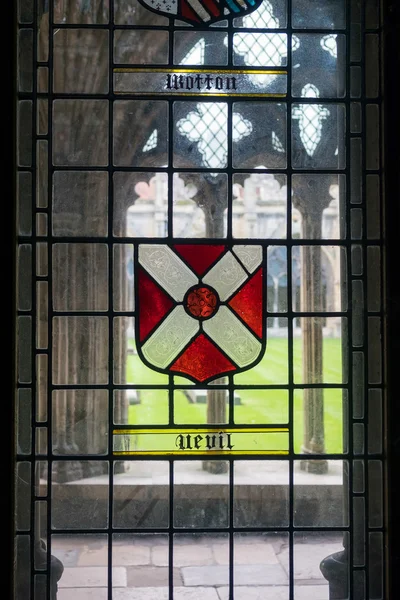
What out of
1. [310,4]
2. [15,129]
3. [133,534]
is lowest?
[133,534]

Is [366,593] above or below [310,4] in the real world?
below

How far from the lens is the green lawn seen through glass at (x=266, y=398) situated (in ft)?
7.74

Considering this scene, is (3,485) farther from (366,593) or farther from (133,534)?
(366,593)

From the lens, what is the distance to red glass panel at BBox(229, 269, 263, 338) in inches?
94.0

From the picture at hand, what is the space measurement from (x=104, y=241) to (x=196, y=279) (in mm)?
307

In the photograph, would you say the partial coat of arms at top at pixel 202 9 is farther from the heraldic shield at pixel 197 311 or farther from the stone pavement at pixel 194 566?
the stone pavement at pixel 194 566

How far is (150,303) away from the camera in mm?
2379

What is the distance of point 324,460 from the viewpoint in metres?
2.37

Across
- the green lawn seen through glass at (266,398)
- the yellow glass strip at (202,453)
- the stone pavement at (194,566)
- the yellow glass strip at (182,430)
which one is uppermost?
the green lawn seen through glass at (266,398)

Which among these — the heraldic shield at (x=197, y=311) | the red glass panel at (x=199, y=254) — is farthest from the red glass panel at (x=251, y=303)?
the red glass panel at (x=199, y=254)

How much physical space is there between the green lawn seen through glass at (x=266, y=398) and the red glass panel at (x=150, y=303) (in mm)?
114

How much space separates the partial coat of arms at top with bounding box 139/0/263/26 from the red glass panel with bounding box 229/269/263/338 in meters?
0.82

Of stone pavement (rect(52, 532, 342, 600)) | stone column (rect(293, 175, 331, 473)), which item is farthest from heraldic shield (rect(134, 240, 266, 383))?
stone pavement (rect(52, 532, 342, 600))

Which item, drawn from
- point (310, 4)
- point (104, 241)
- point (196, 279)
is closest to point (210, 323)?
point (196, 279)
